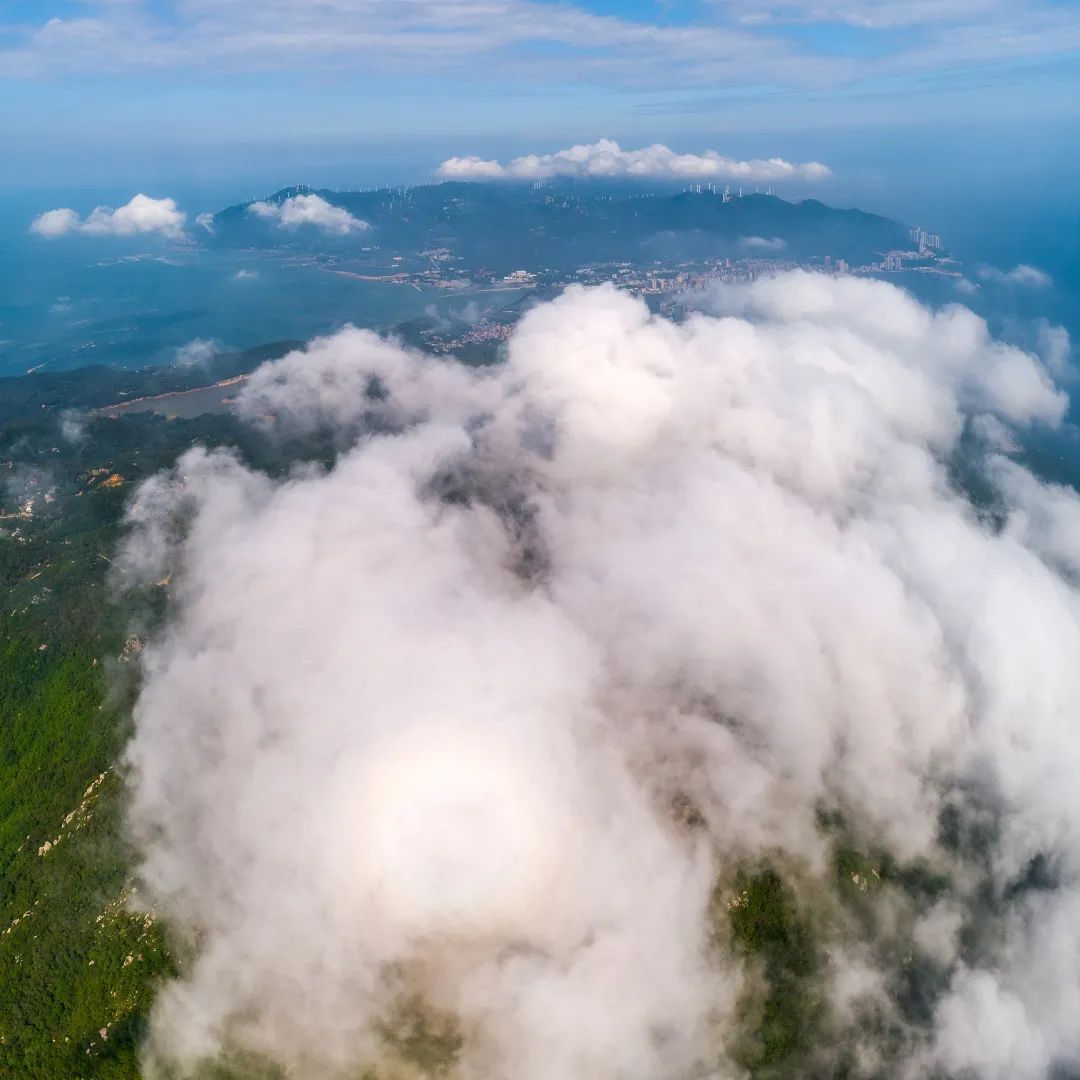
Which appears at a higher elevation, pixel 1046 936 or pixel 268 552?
pixel 268 552

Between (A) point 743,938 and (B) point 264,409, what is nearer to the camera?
→ (A) point 743,938

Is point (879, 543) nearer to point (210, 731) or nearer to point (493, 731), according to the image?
point (493, 731)

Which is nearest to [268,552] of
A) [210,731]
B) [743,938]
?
[210,731]

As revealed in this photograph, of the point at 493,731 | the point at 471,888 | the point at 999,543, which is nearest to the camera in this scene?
the point at 471,888

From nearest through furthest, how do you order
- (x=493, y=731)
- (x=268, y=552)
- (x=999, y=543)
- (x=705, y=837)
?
(x=493, y=731), (x=705, y=837), (x=268, y=552), (x=999, y=543)

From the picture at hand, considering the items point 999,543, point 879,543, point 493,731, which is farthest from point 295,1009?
point 999,543

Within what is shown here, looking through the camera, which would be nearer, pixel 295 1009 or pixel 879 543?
pixel 295 1009

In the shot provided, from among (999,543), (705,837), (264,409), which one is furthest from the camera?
(264,409)

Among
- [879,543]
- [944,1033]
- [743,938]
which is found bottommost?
[944,1033]

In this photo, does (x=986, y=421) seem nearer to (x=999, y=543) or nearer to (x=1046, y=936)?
(x=999, y=543)
